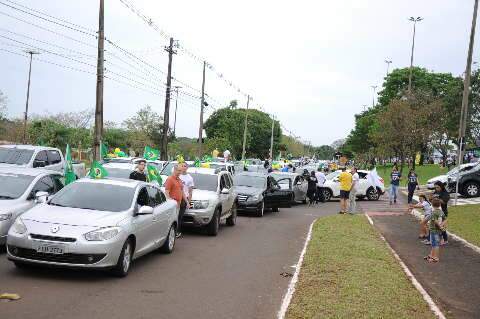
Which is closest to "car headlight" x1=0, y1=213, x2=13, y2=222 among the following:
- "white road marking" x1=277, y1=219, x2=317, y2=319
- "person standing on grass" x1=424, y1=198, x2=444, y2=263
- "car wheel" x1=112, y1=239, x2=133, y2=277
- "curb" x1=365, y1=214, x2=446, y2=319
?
"car wheel" x1=112, y1=239, x2=133, y2=277

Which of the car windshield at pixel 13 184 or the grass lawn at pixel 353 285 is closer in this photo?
the grass lawn at pixel 353 285

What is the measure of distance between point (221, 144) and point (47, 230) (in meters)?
54.0

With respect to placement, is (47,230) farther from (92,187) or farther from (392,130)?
(392,130)

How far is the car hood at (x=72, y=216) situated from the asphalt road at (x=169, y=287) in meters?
0.81

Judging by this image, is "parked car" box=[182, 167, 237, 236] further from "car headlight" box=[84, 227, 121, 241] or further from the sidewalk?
"car headlight" box=[84, 227, 121, 241]

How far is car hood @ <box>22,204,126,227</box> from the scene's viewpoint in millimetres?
8617

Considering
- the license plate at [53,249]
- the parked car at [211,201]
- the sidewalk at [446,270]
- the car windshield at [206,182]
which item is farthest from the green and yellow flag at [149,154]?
the license plate at [53,249]

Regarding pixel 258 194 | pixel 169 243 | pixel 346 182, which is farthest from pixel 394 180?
pixel 169 243

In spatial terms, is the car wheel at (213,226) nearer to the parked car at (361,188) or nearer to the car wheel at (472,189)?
the parked car at (361,188)

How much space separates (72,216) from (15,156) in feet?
31.0

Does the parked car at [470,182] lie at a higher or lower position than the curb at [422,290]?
higher

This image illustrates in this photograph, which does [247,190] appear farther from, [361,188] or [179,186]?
[361,188]

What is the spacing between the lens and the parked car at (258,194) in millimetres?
20000

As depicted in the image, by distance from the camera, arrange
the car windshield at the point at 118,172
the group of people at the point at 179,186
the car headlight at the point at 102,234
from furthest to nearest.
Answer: the car windshield at the point at 118,172 → the group of people at the point at 179,186 → the car headlight at the point at 102,234
